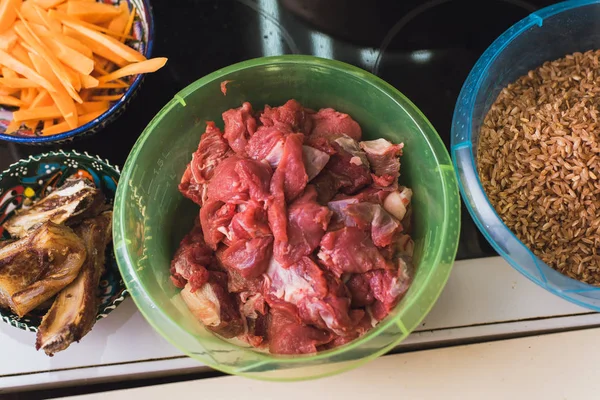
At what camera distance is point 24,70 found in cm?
140

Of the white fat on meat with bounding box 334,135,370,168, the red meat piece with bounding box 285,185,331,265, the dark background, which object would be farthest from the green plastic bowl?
the dark background

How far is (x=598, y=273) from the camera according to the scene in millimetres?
1342

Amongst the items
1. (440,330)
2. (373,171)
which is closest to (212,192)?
(373,171)

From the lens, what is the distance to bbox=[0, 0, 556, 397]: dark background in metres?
1.66

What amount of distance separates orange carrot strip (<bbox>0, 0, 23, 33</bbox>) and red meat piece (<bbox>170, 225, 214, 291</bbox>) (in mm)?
818

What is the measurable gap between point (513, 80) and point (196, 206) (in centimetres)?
104

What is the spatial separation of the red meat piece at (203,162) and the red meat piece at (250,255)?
189 mm

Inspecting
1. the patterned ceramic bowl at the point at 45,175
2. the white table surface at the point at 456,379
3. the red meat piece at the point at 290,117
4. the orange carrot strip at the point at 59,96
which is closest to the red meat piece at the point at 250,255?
the red meat piece at the point at 290,117

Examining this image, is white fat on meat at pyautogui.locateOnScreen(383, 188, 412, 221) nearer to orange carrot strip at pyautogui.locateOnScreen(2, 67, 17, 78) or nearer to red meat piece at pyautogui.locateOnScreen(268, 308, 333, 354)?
red meat piece at pyautogui.locateOnScreen(268, 308, 333, 354)

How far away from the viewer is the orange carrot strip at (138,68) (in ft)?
4.54

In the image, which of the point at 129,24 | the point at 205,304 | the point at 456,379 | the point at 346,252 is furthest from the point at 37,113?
Result: the point at 456,379

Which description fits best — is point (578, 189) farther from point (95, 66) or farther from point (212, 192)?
point (95, 66)

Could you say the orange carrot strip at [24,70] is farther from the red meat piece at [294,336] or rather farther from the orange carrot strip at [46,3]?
the red meat piece at [294,336]

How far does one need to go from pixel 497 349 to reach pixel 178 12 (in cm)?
150
